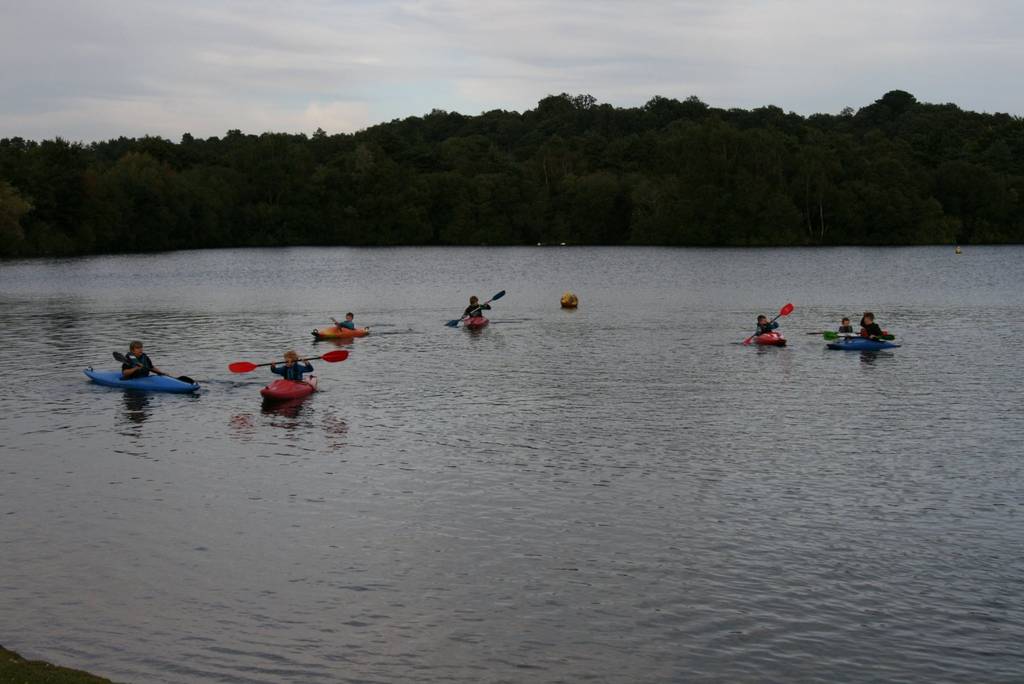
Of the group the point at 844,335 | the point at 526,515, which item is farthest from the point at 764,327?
the point at 526,515

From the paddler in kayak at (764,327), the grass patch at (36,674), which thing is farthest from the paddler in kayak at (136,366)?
the paddler in kayak at (764,327)

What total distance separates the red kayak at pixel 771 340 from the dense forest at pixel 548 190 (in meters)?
94.2

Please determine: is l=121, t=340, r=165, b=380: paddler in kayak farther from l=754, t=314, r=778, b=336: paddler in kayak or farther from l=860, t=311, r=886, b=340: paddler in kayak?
l=860, t=311, r=886, b=340: paddler in kayak

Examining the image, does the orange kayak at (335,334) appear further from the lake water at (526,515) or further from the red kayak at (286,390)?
the red kayak at (286,390)

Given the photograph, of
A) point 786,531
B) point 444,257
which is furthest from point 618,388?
point 444,257

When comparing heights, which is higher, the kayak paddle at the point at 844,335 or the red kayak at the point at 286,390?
the kayak paddle at the point at 844,335

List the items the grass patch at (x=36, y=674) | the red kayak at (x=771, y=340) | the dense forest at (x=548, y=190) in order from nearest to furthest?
1. the grass patch at (x=36, y=674)
2. the red kayak at (x=771, y=340)
3. the dense forest at (x=548, y=190)

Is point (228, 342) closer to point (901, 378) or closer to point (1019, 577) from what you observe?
point (901, 378)

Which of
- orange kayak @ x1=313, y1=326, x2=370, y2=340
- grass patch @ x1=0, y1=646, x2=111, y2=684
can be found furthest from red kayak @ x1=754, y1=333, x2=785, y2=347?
grass patch @ x1=0, y1=646, x2=111, y2=684

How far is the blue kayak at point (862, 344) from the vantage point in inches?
1526

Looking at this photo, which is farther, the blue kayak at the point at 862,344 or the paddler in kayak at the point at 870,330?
the paddler in kayak at the point at 870,330

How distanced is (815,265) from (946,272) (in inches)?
539

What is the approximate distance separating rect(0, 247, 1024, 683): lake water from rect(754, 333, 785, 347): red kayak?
494 millimetres

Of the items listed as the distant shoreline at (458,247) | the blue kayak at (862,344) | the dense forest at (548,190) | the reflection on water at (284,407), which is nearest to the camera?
the reflection on water at (284,407)
